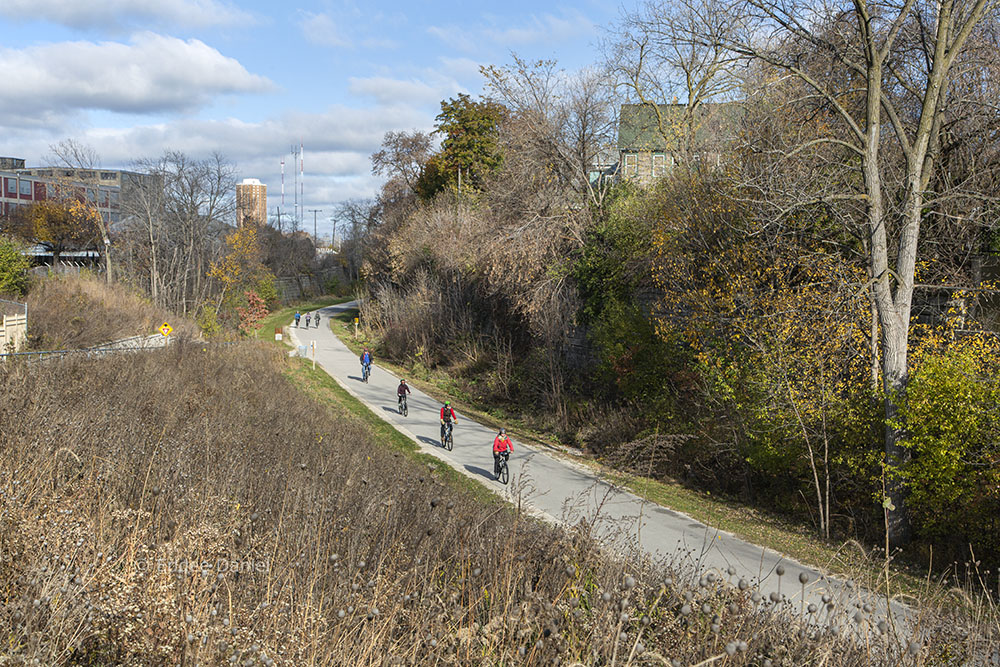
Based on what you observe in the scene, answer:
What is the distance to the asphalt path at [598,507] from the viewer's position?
5305mm

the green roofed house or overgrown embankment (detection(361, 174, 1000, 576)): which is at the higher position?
the green roofed house

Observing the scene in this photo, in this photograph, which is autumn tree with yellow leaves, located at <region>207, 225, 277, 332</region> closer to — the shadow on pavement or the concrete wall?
the concrete wall

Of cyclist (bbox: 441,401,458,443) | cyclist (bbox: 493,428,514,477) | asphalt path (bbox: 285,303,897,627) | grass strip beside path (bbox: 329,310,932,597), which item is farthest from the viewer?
cyclist (bbox: 441,401,458,443)

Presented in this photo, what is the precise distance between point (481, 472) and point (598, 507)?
11756 mm

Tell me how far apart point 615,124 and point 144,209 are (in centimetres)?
2938

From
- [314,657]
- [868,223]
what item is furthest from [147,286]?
[314,657]

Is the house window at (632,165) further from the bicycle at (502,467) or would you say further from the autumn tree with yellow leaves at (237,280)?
the autumn tree with yellow leaves at (237,280)

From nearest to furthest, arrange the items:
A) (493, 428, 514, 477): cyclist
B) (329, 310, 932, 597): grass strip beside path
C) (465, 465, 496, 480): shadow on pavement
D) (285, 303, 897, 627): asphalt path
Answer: (285, 303, 897, 627): asphalt path < (329, 310, 932, 597): grass strip beside path < (493, 428, 514, 477): cyclist < (465, 465, 496, 480): shadow on pavement

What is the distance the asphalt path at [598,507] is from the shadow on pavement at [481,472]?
0.08ft

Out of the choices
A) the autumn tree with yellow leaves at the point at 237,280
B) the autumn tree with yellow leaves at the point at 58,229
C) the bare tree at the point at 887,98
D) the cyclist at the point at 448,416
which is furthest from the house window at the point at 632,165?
the autumn tree with yellow leaves at the point at 58,229

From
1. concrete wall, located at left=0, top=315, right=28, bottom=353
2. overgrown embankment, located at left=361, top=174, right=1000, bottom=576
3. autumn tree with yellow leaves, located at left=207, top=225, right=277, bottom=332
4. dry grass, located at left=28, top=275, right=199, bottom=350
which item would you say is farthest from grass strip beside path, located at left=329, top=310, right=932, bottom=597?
autumn tree with yellow leaves, located at left=207, top=225, right=277, bottom=332

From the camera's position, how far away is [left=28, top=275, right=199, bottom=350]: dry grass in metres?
21.0

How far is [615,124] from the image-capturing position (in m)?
26.4

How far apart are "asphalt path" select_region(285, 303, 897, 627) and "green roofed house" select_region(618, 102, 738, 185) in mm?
9149
